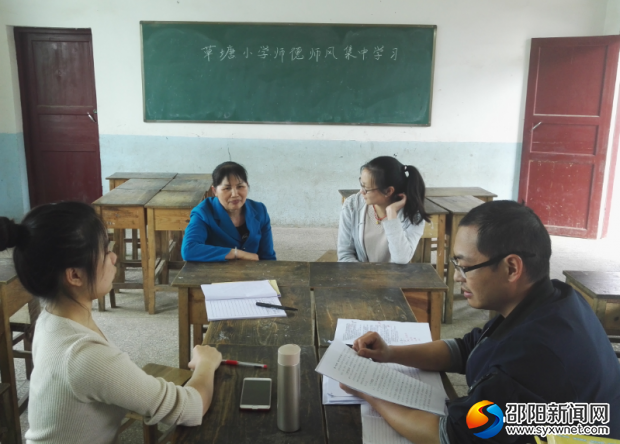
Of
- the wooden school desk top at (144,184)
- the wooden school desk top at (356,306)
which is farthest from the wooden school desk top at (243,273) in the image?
the wooden school desk top at (144,184)

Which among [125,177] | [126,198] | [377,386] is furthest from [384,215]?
[125,177]

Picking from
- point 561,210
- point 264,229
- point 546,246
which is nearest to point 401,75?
point 561,210

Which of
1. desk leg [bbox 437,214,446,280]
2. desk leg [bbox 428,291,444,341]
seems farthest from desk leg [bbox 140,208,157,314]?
desk leg [bbox 428,291,444,341]

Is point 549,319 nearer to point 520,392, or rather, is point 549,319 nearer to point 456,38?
point 520,392

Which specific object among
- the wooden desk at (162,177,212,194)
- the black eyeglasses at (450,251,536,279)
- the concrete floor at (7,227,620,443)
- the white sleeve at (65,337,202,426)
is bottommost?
the concrete floor at (7,227,620,443)

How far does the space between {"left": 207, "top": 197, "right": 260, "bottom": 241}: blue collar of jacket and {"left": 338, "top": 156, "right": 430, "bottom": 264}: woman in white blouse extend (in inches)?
18.3

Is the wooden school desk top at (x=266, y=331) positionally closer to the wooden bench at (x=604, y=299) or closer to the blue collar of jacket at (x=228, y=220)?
the blue collar of jacket at (x=228, y=220)

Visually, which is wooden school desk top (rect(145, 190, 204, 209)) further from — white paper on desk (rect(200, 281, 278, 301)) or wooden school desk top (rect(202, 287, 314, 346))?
wooden school desk top (rect(202, 287, 314, 346))

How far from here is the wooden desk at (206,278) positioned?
6.46 ft

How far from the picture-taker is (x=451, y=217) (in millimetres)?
3381

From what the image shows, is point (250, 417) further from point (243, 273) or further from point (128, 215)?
point (128, 215)

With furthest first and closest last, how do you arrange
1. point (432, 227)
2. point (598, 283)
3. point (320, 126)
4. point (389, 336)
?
point (320, 126), point (432, 227), point (598, 283), point (389, 336)

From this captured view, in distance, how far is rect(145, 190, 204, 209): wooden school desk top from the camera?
331cm

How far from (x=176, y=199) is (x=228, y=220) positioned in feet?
3.53
